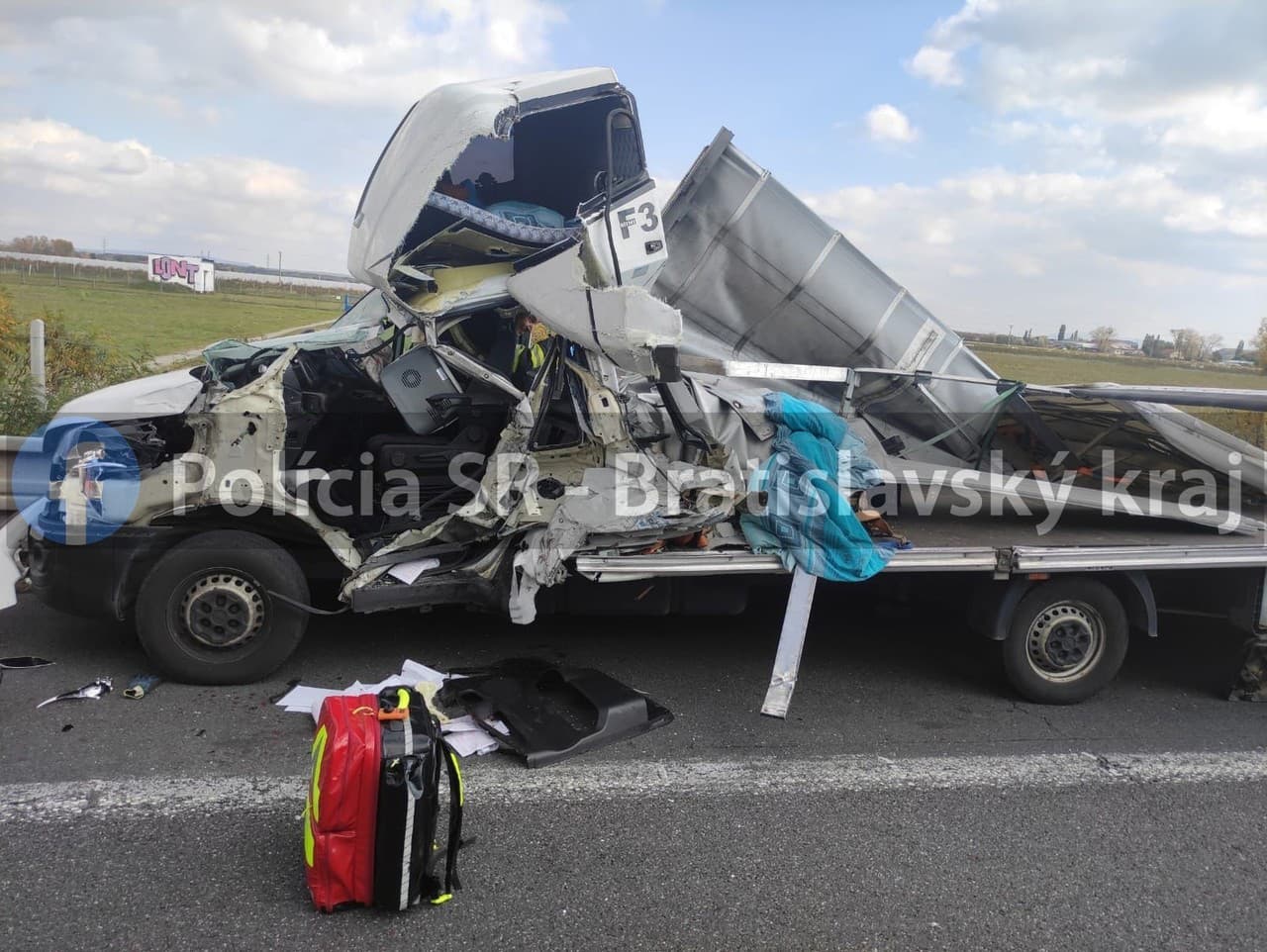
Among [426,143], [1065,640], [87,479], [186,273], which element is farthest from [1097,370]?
[186,273]

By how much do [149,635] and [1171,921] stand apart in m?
4.01

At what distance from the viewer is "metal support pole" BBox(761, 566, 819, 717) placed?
13.1 feet

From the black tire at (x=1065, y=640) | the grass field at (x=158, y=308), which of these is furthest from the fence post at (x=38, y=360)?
the black tire at (x=1065, y=640)

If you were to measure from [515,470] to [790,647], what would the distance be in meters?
1.47

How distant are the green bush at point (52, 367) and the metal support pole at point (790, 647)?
6.38 metres

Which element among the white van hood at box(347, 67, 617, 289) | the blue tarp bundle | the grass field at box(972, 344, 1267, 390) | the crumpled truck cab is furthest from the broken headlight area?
the grass field at box(972, 344, 1267, 390)

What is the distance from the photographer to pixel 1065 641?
447 centimetres

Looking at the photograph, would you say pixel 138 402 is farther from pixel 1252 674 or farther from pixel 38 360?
pixel 1252 674

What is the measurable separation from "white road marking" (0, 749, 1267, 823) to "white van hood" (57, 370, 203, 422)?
163 cm

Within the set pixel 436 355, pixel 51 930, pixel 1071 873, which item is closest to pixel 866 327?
pixel 436 355

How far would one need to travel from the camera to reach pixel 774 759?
372 centimetres

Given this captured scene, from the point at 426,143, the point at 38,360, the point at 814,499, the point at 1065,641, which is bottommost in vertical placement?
the point at 1065,641

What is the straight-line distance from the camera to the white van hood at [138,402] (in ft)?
13.4

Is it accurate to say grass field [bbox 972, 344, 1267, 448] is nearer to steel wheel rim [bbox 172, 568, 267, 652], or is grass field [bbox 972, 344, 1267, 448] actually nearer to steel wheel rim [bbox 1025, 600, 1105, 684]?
steel wheel rim [bbox 1025, 600, 1105, 684]
